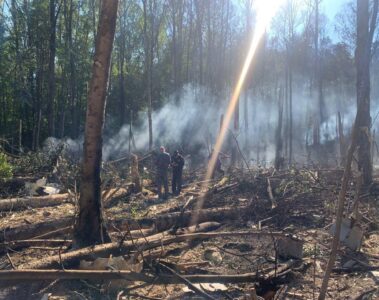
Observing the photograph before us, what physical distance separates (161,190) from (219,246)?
5522 mm

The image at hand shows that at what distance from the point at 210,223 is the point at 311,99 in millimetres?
30250

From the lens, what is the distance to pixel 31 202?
395 inches

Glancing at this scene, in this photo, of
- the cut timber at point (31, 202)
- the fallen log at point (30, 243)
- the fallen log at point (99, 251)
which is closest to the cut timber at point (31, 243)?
the fallen log at point (30, 243)

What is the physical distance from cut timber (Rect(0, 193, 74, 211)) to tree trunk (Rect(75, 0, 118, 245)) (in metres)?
3.58

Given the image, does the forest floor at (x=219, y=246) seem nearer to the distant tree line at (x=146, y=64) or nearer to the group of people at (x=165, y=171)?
the group of people at (x=165, y=171)

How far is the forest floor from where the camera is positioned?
466 centimetres

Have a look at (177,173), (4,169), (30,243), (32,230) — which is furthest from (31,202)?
(177,173)

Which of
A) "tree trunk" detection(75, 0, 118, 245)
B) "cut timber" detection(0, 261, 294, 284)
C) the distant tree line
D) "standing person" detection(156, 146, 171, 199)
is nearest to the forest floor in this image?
"cut timber" detection(0, 261, 294, 284)

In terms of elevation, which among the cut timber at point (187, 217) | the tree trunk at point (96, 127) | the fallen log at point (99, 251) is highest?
the tree trunk at point (96, 127)

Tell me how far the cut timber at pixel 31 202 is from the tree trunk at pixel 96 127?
358 cm

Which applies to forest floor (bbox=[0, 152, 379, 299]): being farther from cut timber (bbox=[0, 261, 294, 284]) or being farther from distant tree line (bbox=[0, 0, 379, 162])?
distant tree line (bbox=[0, 0, 379, 162])

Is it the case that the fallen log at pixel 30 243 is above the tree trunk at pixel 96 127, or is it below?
below

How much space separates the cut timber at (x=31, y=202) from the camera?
9555 mm

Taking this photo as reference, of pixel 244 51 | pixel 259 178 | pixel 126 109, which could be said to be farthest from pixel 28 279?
pixel 244 51
